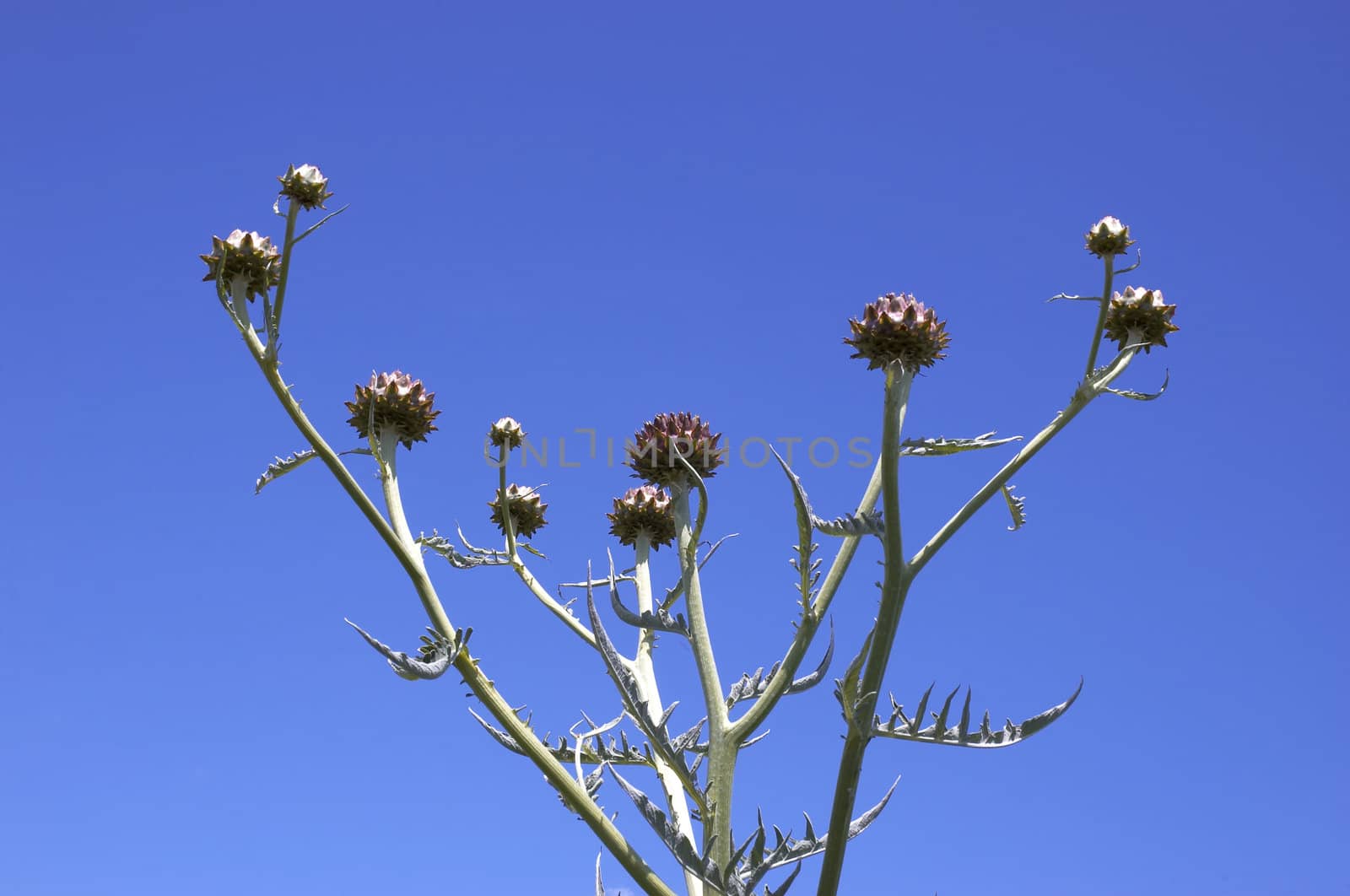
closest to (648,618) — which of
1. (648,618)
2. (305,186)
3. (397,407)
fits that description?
(648,618)

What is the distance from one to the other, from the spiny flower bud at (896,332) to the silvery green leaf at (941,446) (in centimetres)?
30

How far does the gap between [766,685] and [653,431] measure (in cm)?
90

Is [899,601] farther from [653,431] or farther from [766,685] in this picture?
[653,431]

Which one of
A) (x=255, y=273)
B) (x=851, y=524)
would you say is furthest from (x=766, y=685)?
(x=255, y=273)

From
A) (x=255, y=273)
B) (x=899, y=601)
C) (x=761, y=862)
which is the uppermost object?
(x=255, y=273)

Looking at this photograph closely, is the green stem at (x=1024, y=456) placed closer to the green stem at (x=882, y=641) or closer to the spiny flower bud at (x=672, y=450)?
the green stem at (x=882, y=641)

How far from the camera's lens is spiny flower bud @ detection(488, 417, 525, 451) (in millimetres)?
4566

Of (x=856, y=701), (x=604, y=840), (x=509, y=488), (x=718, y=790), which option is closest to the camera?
(x=856, y=701)

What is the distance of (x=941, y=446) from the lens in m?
3.48

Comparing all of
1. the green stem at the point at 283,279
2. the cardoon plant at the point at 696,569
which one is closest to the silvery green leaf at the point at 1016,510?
the cardoon plant at the point at 696,569

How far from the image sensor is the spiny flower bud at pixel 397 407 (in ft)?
13.2

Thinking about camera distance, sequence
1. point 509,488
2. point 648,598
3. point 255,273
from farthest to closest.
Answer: point 509,488 → point 648,598 → point 255,273

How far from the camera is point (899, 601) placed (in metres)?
2.92

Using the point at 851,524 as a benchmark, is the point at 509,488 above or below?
above
